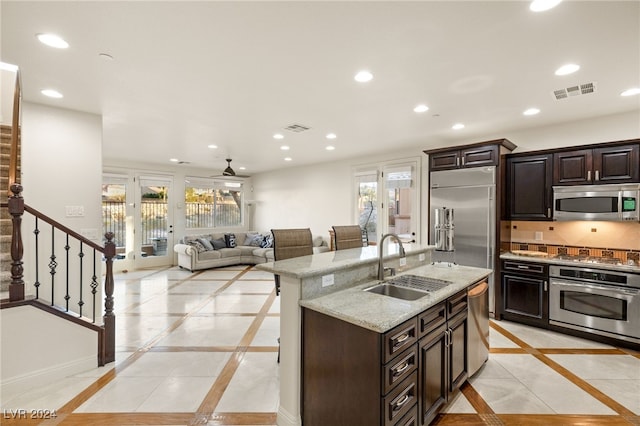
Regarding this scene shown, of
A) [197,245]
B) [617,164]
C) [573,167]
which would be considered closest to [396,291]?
[573,167]

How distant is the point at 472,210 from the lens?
4184mm

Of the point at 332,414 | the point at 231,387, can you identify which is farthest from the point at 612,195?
the point at 231,387

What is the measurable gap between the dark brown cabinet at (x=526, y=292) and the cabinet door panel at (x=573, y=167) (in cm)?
111

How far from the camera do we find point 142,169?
7453 mm

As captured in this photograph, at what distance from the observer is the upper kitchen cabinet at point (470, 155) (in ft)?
13.1

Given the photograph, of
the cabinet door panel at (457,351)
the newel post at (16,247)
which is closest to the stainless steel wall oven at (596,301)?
the cabinet door panel at (457,351)

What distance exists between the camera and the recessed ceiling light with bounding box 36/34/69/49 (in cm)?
208

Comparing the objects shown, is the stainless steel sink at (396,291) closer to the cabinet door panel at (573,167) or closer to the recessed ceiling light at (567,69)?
the recessed ceiling light at (567,69)

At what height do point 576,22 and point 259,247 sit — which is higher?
point 576,22

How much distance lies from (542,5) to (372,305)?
2039 mm

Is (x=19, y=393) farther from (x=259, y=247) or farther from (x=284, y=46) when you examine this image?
(x=259, y=247)

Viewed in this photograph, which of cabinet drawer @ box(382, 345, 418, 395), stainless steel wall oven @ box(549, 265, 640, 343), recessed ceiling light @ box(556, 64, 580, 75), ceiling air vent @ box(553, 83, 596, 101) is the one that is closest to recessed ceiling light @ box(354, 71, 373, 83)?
recessed ceiling light @ box(556, 64, 580, 75)

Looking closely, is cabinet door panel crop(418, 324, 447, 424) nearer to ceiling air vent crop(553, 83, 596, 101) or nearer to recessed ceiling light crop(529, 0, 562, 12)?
recessed ceiling light crop(529, 0, 562, 12)

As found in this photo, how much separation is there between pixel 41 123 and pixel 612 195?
21.5 feet
